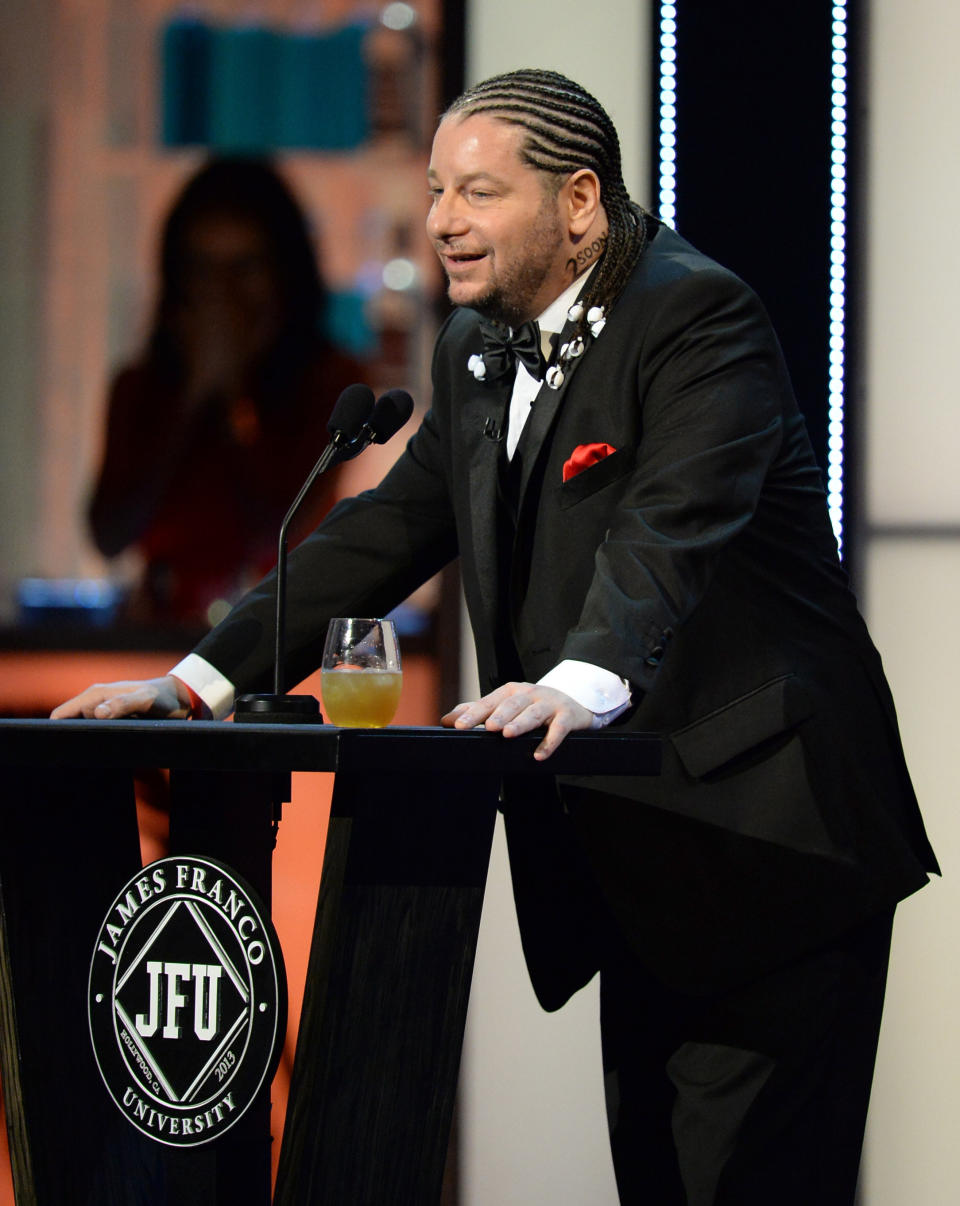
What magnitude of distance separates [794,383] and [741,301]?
3.29 ft

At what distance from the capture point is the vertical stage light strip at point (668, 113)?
282 cm

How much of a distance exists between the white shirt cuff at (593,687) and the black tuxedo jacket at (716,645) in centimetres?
22

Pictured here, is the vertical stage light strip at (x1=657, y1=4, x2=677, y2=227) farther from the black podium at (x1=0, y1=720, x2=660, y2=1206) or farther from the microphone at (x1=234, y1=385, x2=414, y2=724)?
the black podium at (x1=0, y1=720, x2=660, y2=1206)

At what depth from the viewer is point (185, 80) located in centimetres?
→ 299

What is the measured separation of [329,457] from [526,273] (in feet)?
1.28

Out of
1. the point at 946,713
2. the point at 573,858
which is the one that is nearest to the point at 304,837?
the point at 573,858

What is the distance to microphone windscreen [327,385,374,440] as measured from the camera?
1756 mm

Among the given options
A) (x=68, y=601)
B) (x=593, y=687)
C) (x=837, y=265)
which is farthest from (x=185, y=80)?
(x=593, y=687)

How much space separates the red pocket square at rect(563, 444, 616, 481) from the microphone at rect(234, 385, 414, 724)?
218 millimetres

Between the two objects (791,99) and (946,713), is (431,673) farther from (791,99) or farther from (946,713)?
(791,99)

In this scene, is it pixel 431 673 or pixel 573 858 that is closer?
pixel 573 858

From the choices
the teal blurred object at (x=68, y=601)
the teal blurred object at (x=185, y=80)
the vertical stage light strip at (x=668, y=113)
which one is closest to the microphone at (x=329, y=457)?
the vertical stage light strip at (x=668, y=113)

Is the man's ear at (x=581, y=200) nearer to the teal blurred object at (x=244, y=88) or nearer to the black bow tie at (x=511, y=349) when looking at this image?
the black bow tie at (x=511, y=349)

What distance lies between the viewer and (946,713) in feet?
9.57
